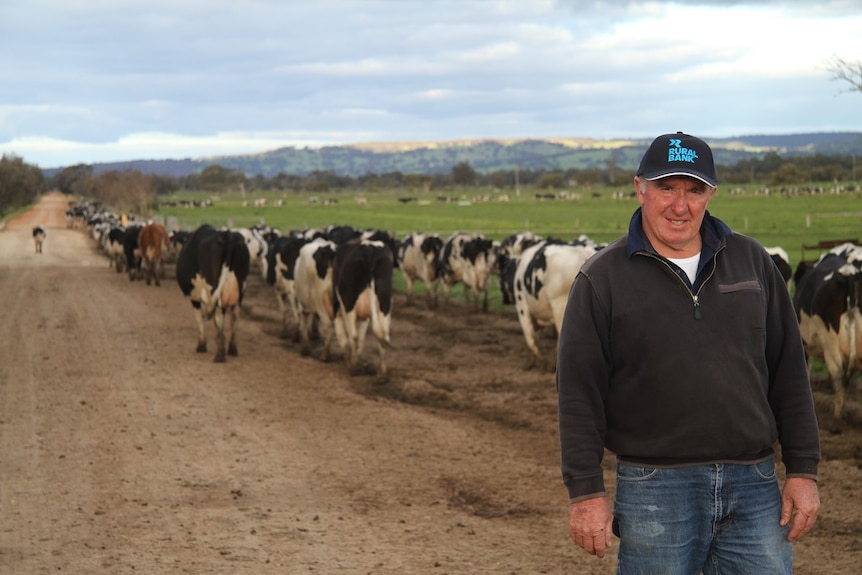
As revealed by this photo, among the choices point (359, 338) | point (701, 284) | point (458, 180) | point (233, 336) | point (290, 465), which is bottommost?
point (290, 465)

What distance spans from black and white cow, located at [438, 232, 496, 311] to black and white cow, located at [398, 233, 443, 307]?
0.85 ft

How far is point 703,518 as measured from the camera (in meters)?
3.62

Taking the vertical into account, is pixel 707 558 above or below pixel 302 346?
above

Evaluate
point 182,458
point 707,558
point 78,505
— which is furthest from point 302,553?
point 707,558

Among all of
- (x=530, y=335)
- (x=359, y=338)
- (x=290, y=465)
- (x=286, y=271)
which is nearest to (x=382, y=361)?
(x=359, y=338)

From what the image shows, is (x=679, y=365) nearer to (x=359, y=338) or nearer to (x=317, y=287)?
(x=359, y=338)

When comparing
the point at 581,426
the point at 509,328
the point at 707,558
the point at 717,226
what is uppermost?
the point at 717,226

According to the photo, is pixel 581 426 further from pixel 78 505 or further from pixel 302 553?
pixel 78 505

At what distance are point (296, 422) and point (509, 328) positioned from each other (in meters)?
8.51

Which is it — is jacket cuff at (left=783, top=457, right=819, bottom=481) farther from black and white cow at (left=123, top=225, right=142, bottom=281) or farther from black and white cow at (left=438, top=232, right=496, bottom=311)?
black and white cow at (left=123, top=225, right=142, bottom=281)

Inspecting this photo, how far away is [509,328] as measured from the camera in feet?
62.4

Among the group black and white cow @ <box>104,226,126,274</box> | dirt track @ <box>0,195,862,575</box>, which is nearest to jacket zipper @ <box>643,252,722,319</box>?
dirt track @ <box>0,195,862,575</box>

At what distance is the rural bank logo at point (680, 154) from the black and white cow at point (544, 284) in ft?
32.0

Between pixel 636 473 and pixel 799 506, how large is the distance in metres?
0.63
